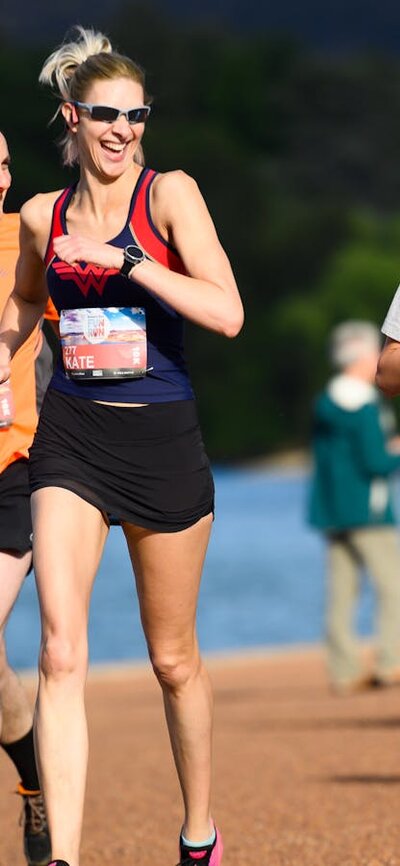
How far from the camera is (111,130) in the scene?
455cm

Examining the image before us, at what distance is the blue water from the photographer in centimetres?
2362

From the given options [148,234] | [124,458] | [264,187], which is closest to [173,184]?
[148,234]

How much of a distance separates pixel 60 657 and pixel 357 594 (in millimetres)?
7398

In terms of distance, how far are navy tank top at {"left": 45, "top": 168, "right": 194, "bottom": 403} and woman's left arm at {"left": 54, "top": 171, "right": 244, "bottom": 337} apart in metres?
0.04

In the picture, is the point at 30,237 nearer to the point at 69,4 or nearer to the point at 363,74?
the point at 363,74

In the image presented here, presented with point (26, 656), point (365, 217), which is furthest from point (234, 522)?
point (365, 217)

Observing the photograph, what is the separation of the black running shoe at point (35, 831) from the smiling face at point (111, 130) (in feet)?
6.15

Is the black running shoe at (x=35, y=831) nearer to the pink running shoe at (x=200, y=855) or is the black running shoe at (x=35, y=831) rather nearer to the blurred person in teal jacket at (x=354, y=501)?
the pink running shoe at (x=200, y=855)

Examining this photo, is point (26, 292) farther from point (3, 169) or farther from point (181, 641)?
point (181, 641)

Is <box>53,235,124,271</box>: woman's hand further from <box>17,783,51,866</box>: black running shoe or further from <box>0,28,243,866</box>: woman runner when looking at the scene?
<box>17,783,51,866</box>: black running shoe

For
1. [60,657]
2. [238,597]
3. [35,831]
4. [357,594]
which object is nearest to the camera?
[60,657]

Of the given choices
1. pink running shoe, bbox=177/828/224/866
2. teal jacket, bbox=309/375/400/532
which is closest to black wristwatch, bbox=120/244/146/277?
pink running shoe, bbox=177/828/224/866

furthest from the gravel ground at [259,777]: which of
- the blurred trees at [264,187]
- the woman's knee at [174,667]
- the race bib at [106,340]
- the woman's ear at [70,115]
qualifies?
the blurred trees at [264,187]

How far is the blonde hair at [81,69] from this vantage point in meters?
4.61
